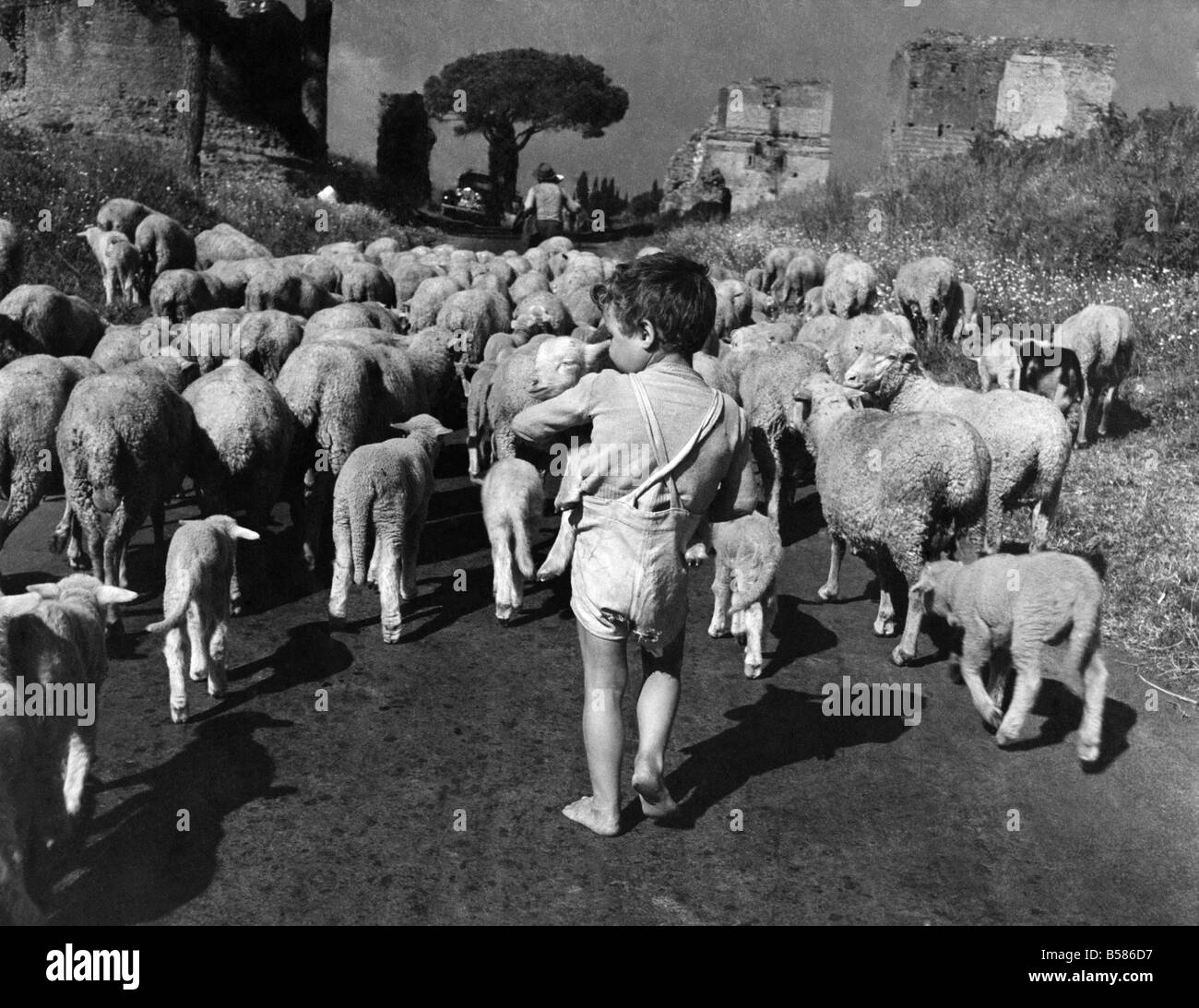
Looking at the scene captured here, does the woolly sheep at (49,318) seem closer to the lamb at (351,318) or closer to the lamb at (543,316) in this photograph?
the lamb at (351,318)

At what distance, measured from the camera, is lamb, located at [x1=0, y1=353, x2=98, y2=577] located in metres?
7.23

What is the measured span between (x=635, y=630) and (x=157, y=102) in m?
28.7

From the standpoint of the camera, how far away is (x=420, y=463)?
731cm

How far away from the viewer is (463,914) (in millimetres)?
4312

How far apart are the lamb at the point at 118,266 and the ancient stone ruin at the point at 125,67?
14.5 m

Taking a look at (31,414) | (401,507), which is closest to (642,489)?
(401,507)

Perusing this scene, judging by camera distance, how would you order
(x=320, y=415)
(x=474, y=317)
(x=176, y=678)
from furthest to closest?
1. (x=474, y=317)
2. (x=320, y=415)
3. (x=176, y=678)

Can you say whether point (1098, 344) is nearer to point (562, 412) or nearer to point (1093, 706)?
point (1093, 706)

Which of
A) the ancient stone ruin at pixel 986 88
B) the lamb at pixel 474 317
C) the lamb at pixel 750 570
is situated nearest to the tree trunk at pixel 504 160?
the ancient stone ruin at pixel 986 88

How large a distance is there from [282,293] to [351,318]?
235 cm

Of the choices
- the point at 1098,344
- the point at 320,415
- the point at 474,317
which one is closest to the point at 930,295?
the point at 1098,344

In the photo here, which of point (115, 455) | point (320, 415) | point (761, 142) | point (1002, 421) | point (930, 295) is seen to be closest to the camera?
point (115, 455)

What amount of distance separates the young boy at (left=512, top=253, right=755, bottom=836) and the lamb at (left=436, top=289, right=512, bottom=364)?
274 inches

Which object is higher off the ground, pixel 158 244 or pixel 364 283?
pixel 158 244
